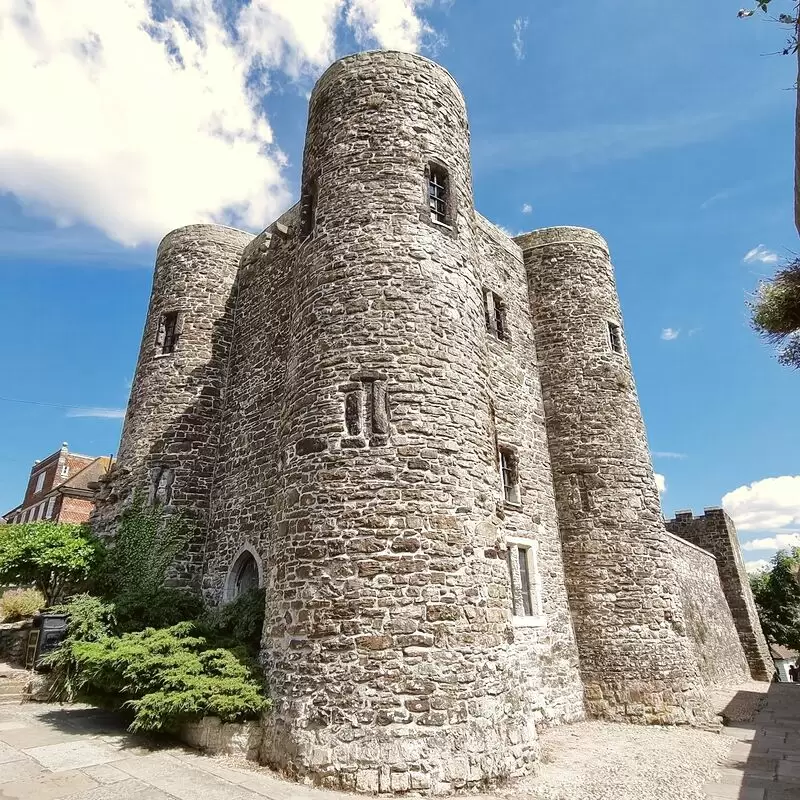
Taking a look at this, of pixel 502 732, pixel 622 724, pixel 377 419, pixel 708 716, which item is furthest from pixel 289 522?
pixel 708 716

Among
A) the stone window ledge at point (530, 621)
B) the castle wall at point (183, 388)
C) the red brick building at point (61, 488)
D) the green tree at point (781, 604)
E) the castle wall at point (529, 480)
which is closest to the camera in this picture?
the stone window ledge at point (530, 621)

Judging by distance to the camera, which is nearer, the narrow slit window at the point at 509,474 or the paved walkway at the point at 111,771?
the paved walkway at the point at 111,771

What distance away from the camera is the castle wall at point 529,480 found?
37.8ft

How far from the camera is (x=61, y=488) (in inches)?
1293

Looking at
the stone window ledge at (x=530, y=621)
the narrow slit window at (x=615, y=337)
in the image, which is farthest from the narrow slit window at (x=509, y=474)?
the narrow slit window at (x=615, y=337)

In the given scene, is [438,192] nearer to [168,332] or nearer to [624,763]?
[168,332]

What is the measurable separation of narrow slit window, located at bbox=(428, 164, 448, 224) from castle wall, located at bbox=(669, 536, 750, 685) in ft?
41.4

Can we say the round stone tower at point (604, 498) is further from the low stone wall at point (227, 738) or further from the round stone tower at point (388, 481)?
the low stone wall at point (227, 738)

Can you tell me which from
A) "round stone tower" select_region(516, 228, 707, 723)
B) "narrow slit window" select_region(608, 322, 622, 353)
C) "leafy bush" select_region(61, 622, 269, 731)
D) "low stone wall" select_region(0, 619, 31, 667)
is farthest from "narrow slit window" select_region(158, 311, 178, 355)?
"narrow slit window" select_region(608, 322, 622, 353)

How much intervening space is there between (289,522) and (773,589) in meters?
32.9

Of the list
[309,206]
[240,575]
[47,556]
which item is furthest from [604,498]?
[47,556]

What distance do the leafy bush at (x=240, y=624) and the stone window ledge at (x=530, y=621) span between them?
202 inches

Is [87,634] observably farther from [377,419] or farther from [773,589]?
[773,589]

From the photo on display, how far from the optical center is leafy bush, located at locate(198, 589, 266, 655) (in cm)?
910
